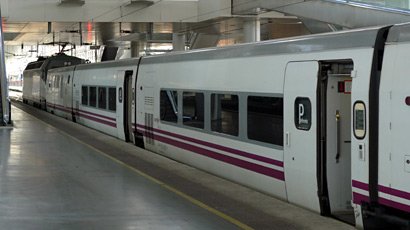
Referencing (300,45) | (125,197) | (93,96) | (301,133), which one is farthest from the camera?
(93,96)

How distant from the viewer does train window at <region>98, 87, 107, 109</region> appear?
18.1 meters

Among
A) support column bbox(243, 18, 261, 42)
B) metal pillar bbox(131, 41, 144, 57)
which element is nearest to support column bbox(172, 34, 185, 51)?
support column bbox(243, 18, 261, 42)

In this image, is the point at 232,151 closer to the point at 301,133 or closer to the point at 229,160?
the point at 229,160

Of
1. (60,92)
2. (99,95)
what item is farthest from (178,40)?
(99,95)

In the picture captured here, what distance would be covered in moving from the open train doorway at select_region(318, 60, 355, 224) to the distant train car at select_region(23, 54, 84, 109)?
81.3ft

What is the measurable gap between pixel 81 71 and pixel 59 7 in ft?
16.7

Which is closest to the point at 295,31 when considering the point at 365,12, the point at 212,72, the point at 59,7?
the point at 59,7

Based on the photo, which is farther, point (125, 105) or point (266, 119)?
point (125, 105)

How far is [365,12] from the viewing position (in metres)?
16.0

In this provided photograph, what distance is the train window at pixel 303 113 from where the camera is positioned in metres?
6.84

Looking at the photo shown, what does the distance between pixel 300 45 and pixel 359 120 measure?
160cm

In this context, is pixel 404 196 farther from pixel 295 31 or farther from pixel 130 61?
pixel 295 31

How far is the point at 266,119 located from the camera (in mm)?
7918

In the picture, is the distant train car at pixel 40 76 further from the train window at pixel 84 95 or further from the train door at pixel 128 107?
the train door at pixel 128 107
